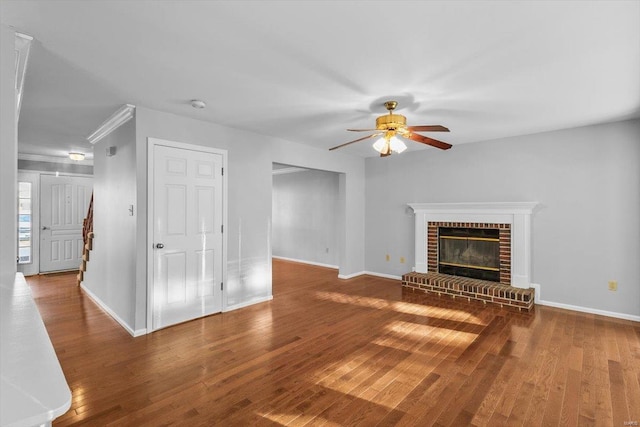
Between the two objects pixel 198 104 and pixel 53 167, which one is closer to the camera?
pixel 198 104

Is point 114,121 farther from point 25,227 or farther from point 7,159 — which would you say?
point 25,227

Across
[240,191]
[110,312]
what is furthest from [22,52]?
[110,312]

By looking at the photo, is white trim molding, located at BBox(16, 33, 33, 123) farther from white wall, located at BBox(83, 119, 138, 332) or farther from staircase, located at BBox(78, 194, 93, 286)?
staircase, located at BBox(78, 194, 93, 286)

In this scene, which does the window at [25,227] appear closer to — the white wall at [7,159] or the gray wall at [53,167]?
the gray wall at [53,167]

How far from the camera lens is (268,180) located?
4820 millimetres

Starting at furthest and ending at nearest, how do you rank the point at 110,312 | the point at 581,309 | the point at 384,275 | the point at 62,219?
the point at 62,219 < the point at 384,275 < the point at 581,309 < the point at 110,312

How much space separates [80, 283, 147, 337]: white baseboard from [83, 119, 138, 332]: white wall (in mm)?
34

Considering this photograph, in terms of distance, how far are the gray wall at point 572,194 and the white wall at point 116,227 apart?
4.73 m

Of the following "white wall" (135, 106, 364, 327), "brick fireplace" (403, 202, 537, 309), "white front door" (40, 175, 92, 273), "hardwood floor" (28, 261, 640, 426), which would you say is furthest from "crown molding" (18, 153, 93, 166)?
"brick fireplace" (403, 202, 537, 309)

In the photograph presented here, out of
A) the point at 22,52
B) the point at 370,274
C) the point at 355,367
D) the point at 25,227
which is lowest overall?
the point at 355,367

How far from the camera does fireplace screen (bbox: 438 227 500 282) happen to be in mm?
5141

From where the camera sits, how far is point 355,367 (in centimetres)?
275

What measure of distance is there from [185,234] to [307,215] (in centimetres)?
442

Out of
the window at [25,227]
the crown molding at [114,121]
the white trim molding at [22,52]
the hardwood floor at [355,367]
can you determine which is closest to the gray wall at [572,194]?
the hardwood floor at [355,367]
